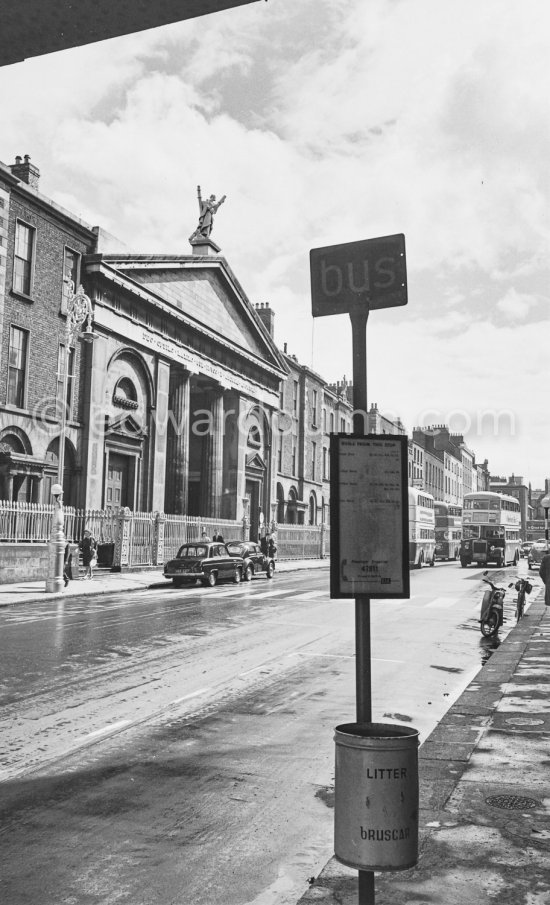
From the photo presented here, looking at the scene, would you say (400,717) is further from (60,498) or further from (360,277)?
(60,498)

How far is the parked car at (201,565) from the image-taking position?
26.4m

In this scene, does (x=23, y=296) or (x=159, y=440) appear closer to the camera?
(x=23, y=296)

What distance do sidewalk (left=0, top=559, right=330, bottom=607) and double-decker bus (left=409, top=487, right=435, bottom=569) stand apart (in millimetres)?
18237

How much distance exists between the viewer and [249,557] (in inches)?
1205

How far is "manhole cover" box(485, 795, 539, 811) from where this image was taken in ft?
17.0

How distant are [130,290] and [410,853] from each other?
32.5 meters

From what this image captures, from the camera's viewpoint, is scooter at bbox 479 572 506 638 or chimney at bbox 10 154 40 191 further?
chimney at bbox 10 154 40 191

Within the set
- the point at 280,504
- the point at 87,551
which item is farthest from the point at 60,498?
the point at 280,504

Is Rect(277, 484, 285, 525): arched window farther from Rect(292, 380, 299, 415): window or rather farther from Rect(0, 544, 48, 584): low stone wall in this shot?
Rect(0, 544, 48, 584): low stone wall

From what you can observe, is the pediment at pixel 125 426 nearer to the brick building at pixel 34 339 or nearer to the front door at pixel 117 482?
the front door at pixel 117 482

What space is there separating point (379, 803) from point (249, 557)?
89.5ft

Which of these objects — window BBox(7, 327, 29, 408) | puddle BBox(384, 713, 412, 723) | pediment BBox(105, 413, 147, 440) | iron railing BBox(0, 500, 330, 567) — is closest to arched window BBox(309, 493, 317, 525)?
iron railing BBox(0, 500, 330, 567)

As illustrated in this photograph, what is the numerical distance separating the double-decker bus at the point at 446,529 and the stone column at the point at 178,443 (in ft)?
87.1

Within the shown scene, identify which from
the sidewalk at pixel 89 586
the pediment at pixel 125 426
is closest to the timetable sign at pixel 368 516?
the sidewalk at pixel 89 586
